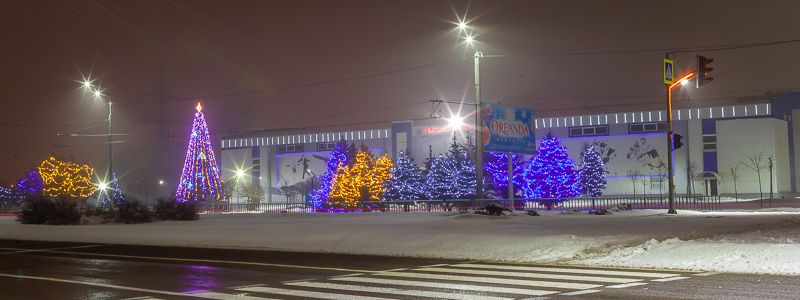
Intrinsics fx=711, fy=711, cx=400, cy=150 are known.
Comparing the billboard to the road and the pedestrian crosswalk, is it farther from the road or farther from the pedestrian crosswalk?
the pedestrian crosswalk

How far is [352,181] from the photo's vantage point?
185ft

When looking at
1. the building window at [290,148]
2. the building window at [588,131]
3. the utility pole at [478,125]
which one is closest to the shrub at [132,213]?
the utility pole at [478,125]

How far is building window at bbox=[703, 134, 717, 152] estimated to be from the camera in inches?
2985

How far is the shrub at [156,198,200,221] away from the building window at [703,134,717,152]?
5891 cm

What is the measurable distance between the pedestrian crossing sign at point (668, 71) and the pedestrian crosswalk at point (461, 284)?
60.5 ft

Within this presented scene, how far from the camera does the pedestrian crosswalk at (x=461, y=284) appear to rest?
1045 centimetres

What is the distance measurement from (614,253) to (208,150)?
1434 inches

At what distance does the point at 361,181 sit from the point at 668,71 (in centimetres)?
3096

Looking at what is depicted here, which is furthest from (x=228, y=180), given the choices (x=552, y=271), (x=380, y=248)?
(x=552, y=271)

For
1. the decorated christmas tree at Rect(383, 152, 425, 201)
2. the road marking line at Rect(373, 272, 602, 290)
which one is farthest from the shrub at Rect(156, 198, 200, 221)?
the road marking line at Rect(373, 272, 602, 290)

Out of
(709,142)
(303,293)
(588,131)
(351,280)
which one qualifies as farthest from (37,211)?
(709,142)

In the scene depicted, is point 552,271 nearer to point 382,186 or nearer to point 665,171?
point 382,186

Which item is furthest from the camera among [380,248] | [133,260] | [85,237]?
[85,237]

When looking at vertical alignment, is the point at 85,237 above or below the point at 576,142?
below
